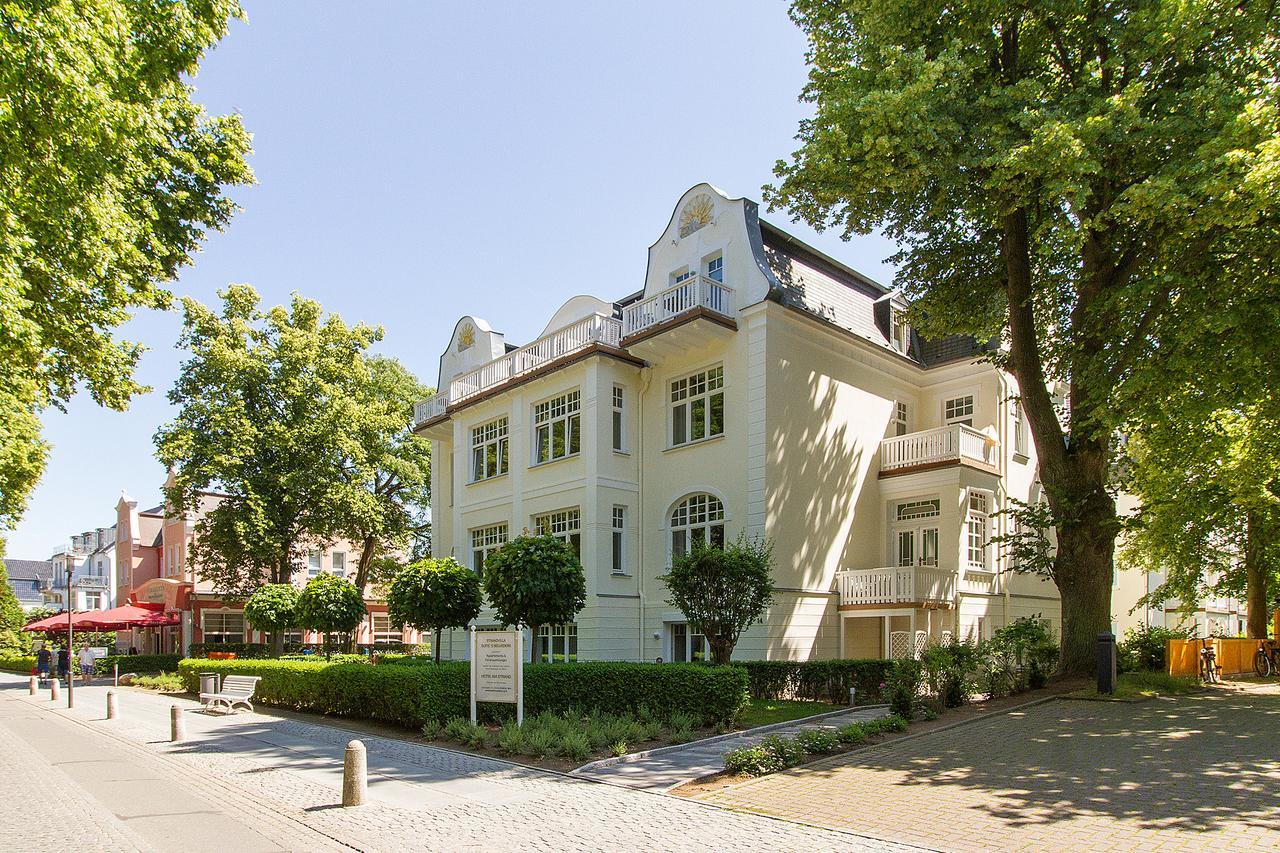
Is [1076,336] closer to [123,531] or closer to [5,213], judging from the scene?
[5,213]

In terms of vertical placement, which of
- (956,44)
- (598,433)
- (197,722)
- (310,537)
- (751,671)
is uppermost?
(956,44)

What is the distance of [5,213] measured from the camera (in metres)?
9.91

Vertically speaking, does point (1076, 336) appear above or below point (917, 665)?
above

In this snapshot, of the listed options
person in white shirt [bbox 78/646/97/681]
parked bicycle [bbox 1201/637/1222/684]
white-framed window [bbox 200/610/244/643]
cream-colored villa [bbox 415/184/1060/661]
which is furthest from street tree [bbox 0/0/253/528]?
white-framed window [bbox 200/610/244/643]

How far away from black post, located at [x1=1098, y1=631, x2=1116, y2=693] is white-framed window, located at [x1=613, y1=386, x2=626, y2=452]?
12486 millimetres

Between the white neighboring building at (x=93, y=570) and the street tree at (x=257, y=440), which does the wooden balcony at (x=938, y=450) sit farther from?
the white neighboring building at (x=93, y=570)

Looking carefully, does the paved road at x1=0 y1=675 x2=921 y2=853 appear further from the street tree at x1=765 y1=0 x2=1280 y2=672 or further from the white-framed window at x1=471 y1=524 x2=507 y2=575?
the white-framed window at x1=471 y1=524 x2=507 y2=575

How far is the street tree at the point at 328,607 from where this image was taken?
24281 millimetres

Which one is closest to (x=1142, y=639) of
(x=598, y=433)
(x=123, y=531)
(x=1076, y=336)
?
(x=1076, y=336)

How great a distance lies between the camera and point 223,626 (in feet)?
145

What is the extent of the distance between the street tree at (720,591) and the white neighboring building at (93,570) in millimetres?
52357

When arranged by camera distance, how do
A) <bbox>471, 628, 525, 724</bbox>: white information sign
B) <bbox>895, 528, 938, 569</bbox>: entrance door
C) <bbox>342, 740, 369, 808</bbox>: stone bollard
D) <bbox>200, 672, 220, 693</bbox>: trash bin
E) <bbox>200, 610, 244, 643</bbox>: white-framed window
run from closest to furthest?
<bbox>342, 740, 369, 808</bbox>: stone bollard < <bbox>471, 628, 525, 724</bbox>: white information sign < <bbox>200, 672, 220, 693</bbox>: trash bin < <bbox>895, 528, 938, 569</bbox>: entrance door < <bbox>200, 610, 244, 643</bbox>: white-framed window

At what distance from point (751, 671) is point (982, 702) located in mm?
4410

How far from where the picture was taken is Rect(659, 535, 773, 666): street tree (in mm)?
15672
